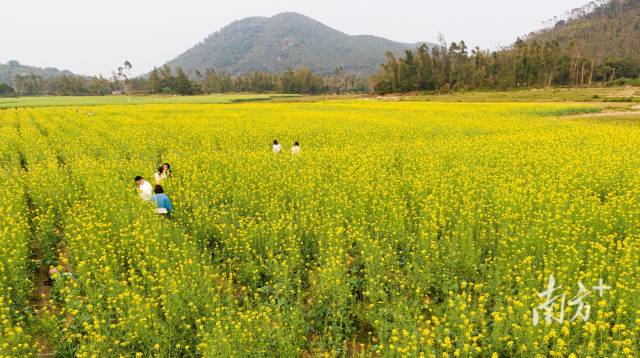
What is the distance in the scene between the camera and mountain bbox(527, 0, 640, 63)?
347 ft

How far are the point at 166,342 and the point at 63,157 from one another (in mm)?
16066

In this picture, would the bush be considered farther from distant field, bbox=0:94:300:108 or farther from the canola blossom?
the canola blossom

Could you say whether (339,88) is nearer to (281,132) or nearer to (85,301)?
(281,132)

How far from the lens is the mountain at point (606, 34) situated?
347ft

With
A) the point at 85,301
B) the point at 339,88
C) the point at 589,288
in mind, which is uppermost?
A: the point at 339,88

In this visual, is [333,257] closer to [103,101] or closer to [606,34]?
[103,101]

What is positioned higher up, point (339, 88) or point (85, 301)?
point (339, 88)

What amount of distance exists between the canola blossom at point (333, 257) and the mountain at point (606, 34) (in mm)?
96244

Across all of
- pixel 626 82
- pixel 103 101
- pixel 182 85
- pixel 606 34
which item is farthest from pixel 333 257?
pixel 606 34

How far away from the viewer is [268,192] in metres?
10.8

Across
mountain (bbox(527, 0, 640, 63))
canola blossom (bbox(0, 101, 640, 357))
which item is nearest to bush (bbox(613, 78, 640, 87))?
mountain (bbox(527, 0, 640, 63))

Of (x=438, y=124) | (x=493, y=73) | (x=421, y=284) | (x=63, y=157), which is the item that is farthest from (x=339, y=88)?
(x=421, y=284)

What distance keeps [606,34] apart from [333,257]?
172m

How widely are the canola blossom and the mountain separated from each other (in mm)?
96244
